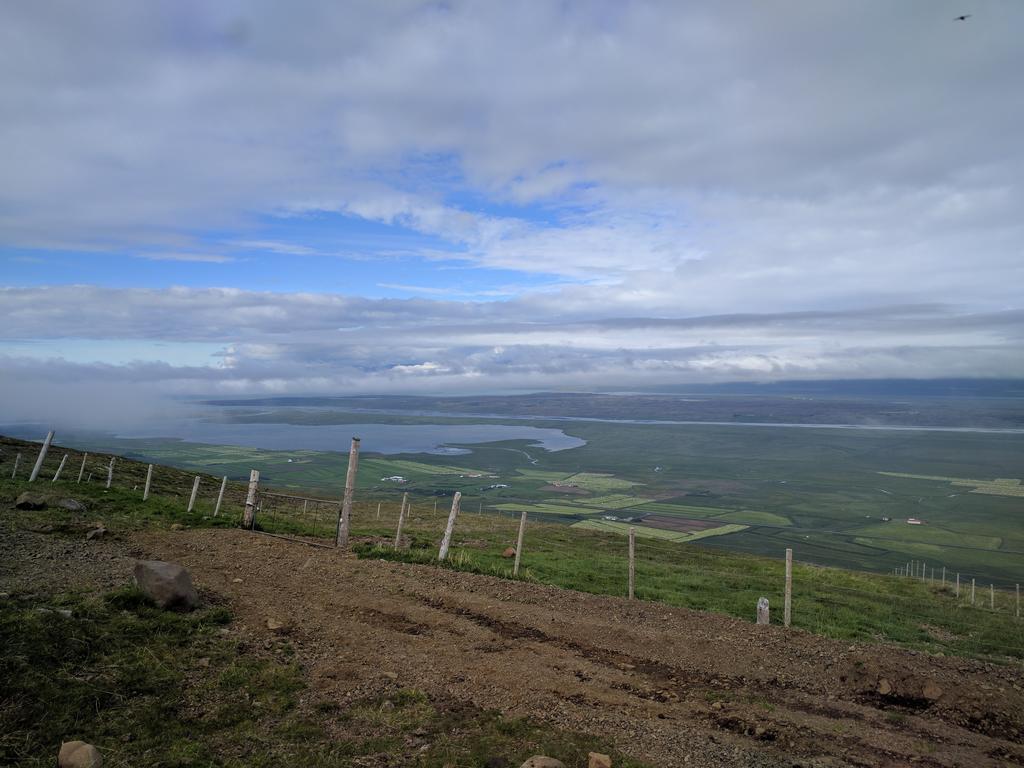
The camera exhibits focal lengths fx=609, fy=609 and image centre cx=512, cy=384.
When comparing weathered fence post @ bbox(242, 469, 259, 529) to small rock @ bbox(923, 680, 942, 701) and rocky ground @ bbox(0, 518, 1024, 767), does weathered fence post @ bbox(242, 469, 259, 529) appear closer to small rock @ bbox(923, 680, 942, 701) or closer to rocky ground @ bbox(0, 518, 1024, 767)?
rocky ground @ bbox(0, 518, 1024, 767)

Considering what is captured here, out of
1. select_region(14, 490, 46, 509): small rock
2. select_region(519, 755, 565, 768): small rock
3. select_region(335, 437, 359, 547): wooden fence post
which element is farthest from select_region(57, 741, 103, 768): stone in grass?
select_region(14, 490, 46, 509): small rock

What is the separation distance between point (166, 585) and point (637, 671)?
25.8 ft

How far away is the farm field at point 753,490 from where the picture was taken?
83000 millimetres

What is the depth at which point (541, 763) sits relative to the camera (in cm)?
616

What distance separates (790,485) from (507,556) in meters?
140

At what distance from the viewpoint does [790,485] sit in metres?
144

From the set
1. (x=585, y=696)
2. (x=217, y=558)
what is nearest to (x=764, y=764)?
(x=585, y=696)

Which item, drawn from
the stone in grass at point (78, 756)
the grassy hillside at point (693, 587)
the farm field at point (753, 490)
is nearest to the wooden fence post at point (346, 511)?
the grassy hillside at point (693, 587)

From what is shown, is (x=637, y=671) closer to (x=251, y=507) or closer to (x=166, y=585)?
(x=166, y=585)

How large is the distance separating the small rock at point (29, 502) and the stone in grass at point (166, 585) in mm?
9675

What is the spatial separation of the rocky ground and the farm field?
2523 inches

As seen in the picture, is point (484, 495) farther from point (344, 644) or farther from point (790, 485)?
point (344, 644)

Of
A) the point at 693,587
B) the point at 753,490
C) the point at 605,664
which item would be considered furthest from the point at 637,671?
the point at 753,490

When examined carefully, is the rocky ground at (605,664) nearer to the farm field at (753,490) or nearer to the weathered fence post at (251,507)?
the weathered fence post at (251,507)
